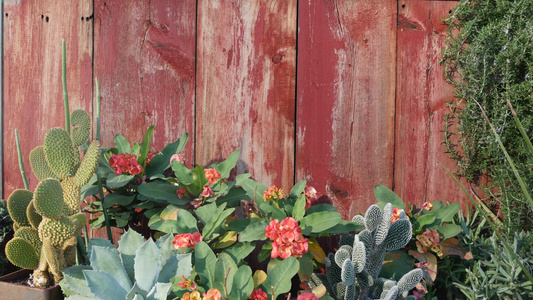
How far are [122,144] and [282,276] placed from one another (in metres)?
0.90

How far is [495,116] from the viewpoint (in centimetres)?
162

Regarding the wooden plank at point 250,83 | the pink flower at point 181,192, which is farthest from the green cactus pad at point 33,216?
the wooden plank at point 250,83

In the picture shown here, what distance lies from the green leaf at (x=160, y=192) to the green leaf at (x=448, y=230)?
Result: 96cm

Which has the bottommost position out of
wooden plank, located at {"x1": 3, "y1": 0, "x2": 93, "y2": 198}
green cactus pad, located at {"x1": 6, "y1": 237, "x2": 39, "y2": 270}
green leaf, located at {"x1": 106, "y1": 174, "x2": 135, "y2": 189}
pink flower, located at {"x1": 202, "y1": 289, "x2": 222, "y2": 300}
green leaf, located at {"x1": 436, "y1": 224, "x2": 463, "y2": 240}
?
pink flower, located at {"x1": 202, "y1": 289, "x2": 222, "y2": 300}

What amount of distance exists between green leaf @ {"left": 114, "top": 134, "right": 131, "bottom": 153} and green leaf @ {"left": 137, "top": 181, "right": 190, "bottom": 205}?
24cm

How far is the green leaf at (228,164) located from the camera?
5.54 feet

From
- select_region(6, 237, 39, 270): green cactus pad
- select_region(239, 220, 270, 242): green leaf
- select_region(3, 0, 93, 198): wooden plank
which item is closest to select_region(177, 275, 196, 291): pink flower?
select_region(239, 220, 270, 242): green leaf

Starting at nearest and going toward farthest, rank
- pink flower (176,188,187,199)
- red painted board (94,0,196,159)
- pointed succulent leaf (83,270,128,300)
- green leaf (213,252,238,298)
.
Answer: pointed succulent leaf (83,270,128,300)
green leaf (213,252,238,298)
pink flower (176,188,187,199)
red painted board (94,0,196,159)

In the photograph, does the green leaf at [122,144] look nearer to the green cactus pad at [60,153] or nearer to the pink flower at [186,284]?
the green cactus pad at [60,153]

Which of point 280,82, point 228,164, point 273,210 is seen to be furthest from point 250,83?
point 273,210

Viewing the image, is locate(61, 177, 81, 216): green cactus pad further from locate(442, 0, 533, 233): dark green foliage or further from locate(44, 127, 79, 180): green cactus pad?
locate(442, 0, 533, 233): dark green foliage

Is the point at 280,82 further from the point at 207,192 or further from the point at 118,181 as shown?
the point at 118,181

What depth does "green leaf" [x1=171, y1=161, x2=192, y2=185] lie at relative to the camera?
1606 mm

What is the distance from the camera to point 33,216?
1.47m
